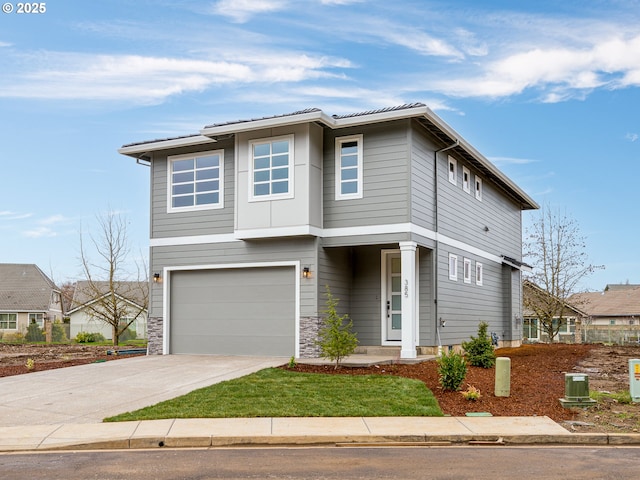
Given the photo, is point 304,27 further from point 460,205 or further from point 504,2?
point 460,205

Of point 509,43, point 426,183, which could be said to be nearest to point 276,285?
point 426,183

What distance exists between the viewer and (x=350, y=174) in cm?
1841

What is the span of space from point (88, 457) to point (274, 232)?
1011cm

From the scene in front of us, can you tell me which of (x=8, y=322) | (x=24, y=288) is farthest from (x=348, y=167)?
(x=24, y=288)

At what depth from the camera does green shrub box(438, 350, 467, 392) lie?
12.8m

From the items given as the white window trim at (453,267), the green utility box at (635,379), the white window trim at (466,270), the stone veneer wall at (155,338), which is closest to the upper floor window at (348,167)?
the white window trim at (453,267)

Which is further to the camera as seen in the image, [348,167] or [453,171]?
[453,171]

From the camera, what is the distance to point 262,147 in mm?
18641

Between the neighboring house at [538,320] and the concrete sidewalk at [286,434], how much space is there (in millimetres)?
26817

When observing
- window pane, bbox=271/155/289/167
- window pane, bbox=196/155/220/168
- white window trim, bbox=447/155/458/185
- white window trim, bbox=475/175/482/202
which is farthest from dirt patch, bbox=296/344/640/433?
window pane, bbox=196/155/220/168

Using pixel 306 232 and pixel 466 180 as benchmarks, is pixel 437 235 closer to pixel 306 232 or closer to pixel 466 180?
pixel 466 180

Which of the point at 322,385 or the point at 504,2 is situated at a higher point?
the point at 504,2

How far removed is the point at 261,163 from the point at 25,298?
41650mm

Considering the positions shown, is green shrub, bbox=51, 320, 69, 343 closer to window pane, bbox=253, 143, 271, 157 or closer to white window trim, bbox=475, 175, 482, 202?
window pane, bbox=253, 143, 271, 157
